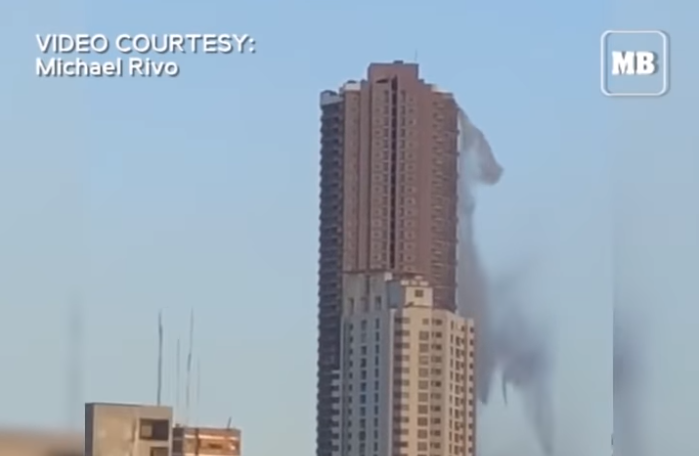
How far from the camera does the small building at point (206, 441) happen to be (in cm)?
202

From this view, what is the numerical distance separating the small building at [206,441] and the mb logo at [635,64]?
0.81 meters

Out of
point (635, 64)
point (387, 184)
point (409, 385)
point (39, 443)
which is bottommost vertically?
point (39, 443)

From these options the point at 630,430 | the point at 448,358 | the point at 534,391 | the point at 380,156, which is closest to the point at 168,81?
the point at 380,156

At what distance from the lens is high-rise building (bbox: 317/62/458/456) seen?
2057mm

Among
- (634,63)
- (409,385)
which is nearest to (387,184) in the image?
(409,385)

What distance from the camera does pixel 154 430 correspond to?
203 centimetres

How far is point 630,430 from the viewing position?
78.7 inches

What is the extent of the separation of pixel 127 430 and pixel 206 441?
0.41 feet

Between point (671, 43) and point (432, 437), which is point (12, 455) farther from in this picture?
point (671, 43)

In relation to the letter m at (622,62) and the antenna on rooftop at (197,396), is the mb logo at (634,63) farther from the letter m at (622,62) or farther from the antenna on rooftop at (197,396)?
the antenna on rooftop at (197,396)

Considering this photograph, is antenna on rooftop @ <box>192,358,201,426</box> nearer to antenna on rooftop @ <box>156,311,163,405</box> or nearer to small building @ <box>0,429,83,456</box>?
antenna on rooftop @ <box>156,311,163,405</box>

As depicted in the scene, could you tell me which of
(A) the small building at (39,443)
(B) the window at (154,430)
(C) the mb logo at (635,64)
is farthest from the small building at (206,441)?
(C) the mb logo at (635,64)

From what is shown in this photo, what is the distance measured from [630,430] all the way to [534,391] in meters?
0.16

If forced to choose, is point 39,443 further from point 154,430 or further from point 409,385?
point 409,385
